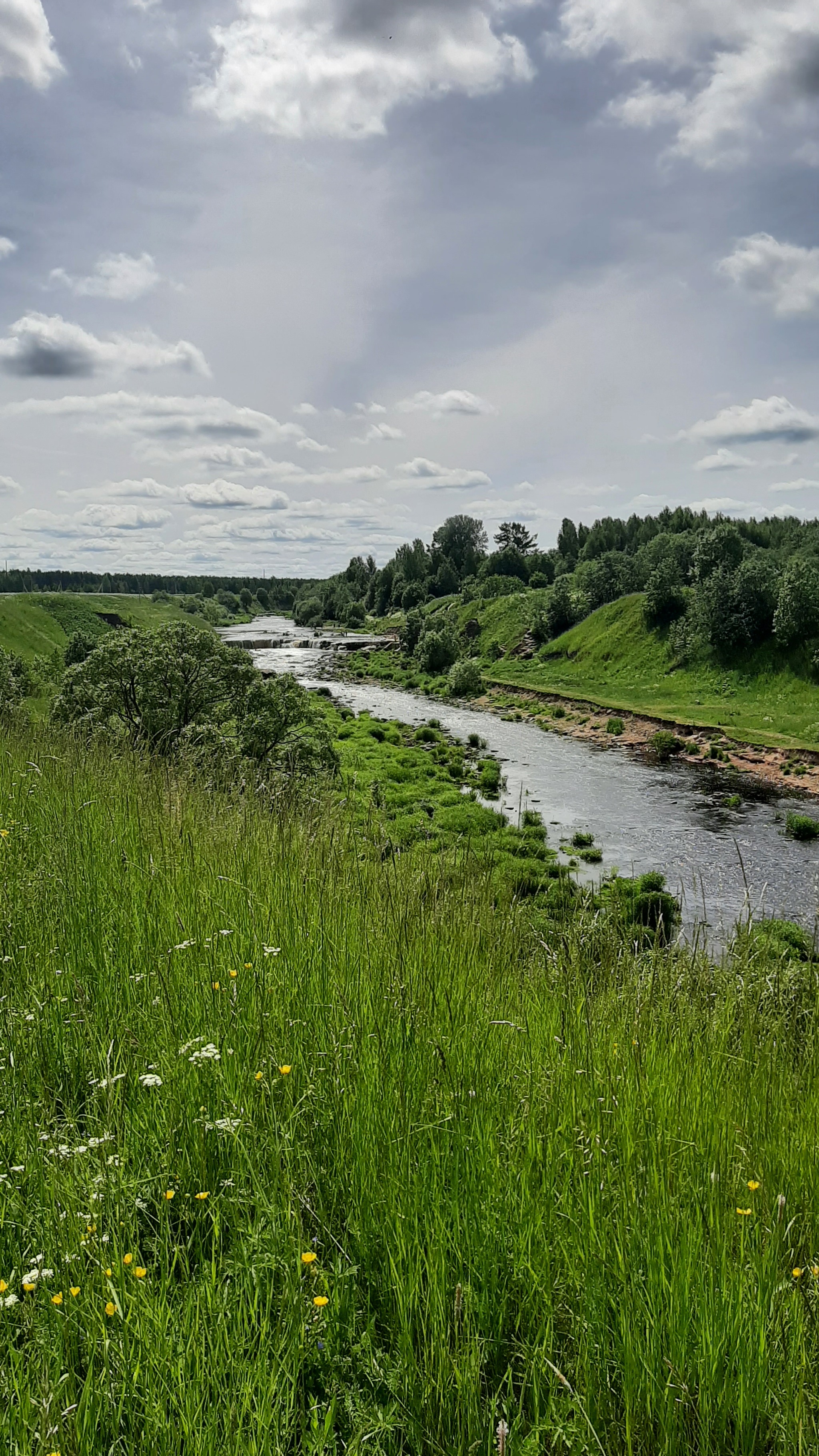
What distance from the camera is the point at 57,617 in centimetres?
10512

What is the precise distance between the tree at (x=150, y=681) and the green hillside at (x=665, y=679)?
3457cm

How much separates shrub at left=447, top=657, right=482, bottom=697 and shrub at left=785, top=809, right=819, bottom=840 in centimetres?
4730

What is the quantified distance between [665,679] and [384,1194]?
209ft

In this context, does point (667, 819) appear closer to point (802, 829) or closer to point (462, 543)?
point (802, 829)

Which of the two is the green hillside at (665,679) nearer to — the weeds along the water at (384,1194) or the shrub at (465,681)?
the shrub at (465,681)

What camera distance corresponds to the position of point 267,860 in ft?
21.4

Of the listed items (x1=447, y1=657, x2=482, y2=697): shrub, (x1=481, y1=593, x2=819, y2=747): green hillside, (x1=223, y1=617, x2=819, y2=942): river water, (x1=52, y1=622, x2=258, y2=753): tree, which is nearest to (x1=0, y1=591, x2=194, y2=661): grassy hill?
(x1=447, y1=657, x2=482, y2=697): shrub

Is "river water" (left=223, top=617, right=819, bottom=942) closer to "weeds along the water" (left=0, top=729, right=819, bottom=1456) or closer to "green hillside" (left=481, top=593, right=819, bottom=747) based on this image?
"green hillside" (left=481, top=593, right=819, bottom=747)

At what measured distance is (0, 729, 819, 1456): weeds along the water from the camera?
82.4 inches

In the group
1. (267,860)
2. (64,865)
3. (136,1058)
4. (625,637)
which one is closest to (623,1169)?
(136,1058)

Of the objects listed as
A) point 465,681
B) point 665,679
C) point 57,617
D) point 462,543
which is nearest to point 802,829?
point 665,679

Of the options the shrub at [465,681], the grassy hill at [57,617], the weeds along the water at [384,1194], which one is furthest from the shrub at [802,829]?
the grassy hill at [57,617]

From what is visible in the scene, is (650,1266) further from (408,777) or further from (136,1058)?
(408,777)

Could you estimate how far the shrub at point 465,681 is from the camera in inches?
3078
